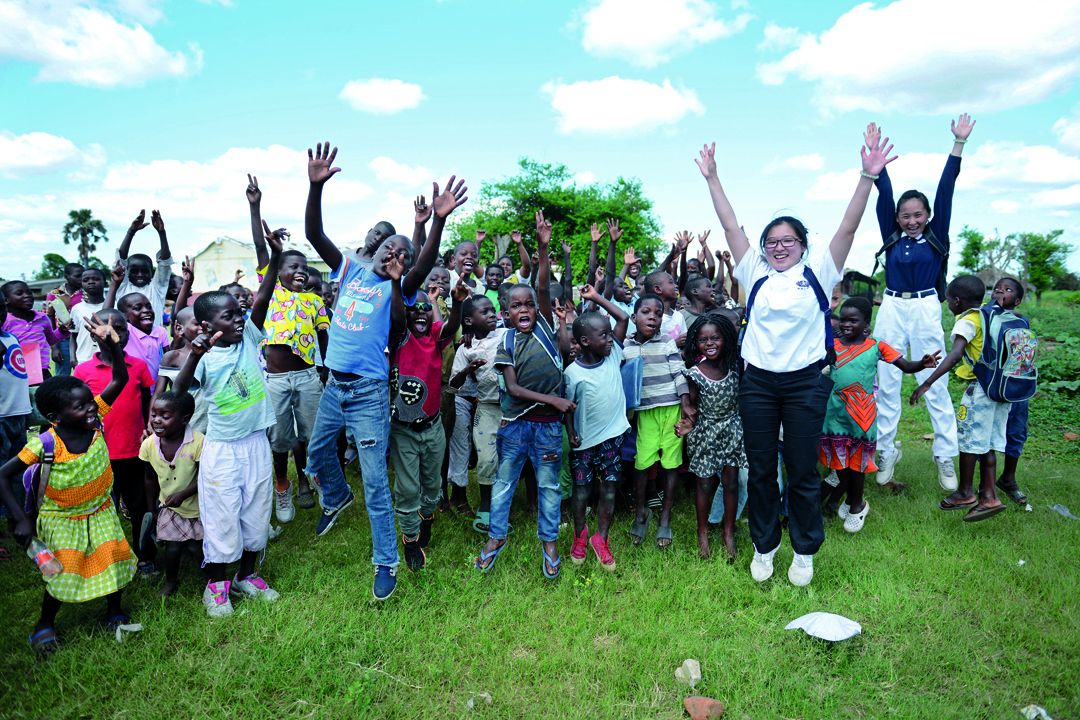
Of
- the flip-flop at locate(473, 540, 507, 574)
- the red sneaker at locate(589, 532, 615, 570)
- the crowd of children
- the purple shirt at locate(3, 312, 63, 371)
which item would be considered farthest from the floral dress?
the purple shirt at locate(3, 312, 63, 371)

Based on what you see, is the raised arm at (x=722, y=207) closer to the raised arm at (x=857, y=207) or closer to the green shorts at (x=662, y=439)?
the raised arm at (x=857, y=207)

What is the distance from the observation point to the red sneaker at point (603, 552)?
414 cm

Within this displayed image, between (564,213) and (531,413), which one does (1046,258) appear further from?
→ (531,413)

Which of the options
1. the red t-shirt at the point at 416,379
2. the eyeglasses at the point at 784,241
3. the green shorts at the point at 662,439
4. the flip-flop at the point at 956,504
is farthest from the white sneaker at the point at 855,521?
the red t-shirt at the point at 416,379

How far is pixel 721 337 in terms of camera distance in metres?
4.29

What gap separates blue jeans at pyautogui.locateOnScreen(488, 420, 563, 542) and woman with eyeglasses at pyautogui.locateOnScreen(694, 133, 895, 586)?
1241mm

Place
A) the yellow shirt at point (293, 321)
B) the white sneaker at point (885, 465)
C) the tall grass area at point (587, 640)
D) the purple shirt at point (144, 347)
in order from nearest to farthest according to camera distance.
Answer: the tall grass area at point (587, 640) → the purple shirt at point (144, 347) → the yellow shirt at point (293, 321) → the white sneaker at point (885, 465)

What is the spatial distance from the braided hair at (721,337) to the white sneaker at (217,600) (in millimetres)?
3383

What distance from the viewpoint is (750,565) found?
4.15 meters

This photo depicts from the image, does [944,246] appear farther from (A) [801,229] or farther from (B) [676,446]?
(B) [676,446]

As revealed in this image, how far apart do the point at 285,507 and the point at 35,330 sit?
122 inches

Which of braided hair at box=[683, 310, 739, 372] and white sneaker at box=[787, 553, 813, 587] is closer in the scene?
white sneaker at box=[787, 553, 813, 587]

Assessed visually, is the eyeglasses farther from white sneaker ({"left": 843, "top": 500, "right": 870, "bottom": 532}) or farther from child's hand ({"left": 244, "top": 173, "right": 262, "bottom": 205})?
child's hand ({"left": 244, "top": 173, "right": 262, "bottom": 205})

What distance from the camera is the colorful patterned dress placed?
15.2 ft
